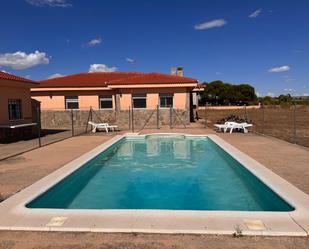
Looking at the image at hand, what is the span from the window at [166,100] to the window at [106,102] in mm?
4543

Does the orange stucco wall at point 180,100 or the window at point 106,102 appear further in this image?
the window at point 106,102

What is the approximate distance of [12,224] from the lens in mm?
4680

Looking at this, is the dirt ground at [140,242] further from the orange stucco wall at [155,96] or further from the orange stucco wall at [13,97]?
the orange stucco wall at [155,96]

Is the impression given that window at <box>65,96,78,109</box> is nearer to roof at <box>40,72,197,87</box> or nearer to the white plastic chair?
roof at <box>40,72,197,87</box>

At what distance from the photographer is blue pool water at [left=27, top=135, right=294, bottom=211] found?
6605mm

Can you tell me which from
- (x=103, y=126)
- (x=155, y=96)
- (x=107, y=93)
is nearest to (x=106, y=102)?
(x=107, y=93)

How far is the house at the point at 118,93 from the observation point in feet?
78.3

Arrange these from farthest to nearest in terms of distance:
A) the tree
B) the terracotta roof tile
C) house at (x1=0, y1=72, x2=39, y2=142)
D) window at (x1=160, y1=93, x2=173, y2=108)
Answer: the tree < the terracotta roof tile < window at (x1=160, y1=93, x2=173, y2=108) < house at (x1=0, y1=72, x2=39, y2=142)

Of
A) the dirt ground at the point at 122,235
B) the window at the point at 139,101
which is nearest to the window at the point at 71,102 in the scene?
the window at the point at 139,101

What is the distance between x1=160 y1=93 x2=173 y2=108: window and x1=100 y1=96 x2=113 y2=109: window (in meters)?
4.54

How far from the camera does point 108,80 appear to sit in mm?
27859

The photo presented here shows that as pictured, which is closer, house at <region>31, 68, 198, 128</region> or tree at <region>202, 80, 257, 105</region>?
house at <region>31, 68, 198, 128</region>

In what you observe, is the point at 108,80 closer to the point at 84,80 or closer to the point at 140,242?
the point at 84,80

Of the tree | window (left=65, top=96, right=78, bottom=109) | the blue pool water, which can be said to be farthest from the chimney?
the tree
